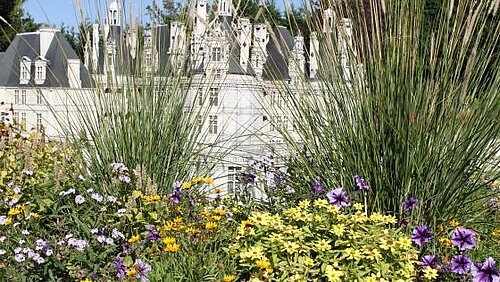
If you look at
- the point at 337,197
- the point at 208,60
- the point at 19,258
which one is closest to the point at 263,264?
the point at 337,197

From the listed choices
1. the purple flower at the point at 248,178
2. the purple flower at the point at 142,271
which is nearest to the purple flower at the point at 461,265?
the purple flower at the point at 142,271

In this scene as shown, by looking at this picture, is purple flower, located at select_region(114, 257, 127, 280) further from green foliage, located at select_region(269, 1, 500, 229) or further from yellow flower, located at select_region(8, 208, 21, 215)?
green foliage, located at select_region(269, 1, 500, 229)

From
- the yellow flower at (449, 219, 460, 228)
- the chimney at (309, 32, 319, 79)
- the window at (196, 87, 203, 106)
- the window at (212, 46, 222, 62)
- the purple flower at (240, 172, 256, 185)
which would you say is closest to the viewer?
the yellow flower at (449, 219, 460, 228)

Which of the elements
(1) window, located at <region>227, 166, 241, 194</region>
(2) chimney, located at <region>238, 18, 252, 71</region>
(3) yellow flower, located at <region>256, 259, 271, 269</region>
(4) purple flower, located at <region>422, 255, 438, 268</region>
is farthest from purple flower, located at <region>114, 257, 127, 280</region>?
(2) chimney, located at <region>238, 18, 252, 71</region>

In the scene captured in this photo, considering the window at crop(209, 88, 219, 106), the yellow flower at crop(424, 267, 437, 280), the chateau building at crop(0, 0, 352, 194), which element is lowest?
the yellow flower at crop(424, 267, 437, 280)

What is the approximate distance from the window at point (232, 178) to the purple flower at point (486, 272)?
5.29 ft

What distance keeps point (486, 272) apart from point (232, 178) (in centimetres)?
185

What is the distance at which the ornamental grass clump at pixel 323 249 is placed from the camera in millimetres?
2033

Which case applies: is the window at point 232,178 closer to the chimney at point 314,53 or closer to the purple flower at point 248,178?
the purple flower at point 248,178

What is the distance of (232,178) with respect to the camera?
359 cm

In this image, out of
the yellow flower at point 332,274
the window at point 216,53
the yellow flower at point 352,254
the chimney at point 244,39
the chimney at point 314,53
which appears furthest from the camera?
the window at point 216,53

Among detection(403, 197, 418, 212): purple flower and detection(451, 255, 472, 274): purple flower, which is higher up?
detection(403, 197, 418, 212): purple flower

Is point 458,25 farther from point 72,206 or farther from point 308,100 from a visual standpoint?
point 72,206

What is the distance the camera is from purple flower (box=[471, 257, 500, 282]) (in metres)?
1.93
